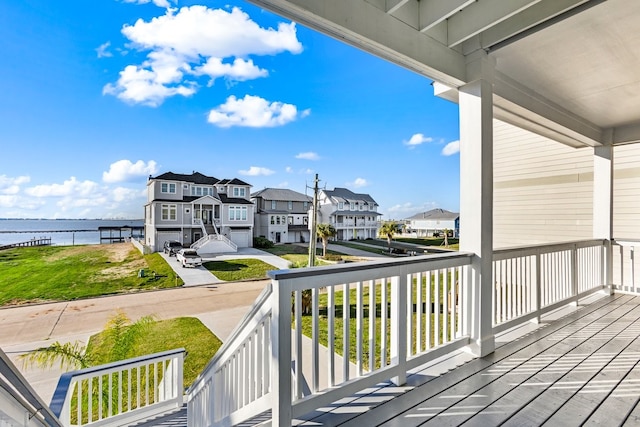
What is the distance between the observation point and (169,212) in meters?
19.7

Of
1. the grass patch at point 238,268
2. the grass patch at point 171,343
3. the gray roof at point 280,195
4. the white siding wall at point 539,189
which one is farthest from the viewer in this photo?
the gray roof at point 280,195

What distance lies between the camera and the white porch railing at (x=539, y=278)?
9.40 ft

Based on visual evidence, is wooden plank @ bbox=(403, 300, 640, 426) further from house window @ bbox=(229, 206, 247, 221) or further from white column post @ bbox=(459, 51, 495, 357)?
house window @ bbox=(229, 206, 247, 221)

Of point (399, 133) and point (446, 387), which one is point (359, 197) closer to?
point (399, 133)

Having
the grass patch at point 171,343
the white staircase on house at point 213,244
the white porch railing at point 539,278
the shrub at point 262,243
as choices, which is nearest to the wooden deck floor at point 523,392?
the white porch railing at point 539,278

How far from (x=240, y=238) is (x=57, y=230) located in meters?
9.92

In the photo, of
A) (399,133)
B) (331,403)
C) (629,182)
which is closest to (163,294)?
(331,403)

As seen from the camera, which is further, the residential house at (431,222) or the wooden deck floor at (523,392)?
the residential house at (431,222)

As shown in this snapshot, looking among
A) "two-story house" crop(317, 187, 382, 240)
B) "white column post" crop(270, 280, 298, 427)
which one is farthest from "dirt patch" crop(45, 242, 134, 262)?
"white column post" crop(270, 280, 298, 427)

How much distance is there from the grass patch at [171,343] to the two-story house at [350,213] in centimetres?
1154

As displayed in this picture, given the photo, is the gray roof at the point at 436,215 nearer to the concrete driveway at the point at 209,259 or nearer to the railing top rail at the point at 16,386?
the concrete driveway at the point at 209,259

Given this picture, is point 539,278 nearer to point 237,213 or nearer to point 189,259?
point 189,259

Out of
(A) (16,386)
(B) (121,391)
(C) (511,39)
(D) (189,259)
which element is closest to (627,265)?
(C) (511,39)

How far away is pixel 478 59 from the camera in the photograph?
2500mm
